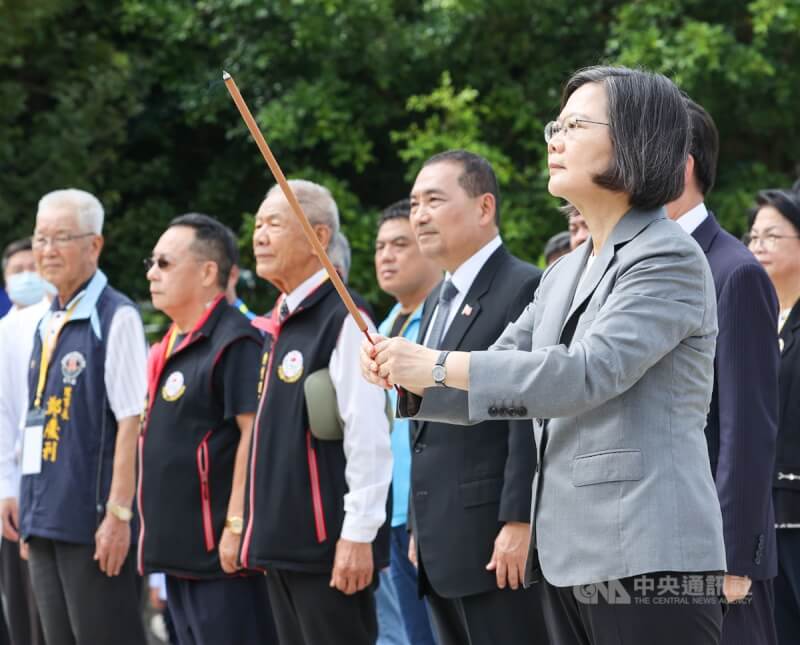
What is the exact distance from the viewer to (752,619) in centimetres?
363

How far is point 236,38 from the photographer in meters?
10.3

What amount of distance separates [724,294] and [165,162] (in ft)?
26.2

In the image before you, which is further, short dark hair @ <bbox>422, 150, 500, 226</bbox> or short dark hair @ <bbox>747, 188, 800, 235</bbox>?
short dark hair @ <bbox>747, 188, 800, 235</bbox>

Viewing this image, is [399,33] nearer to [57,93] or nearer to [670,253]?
[57,93]

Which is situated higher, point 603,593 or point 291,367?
point 291,367

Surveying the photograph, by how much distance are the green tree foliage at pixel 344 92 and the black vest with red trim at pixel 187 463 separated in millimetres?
4703

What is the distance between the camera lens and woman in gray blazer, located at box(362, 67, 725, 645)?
266cm

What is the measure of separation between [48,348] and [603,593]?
3372 millimetres

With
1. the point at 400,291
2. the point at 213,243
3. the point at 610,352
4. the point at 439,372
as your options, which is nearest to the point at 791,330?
the point at 400,291

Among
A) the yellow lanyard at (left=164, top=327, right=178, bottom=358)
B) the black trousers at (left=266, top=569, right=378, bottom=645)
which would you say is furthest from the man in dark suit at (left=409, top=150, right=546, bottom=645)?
the yellow lanyard at (left=164, top=327, right=178, bottom=358)

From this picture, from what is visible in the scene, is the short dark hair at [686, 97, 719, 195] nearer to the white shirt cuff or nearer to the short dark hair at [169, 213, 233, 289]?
the white shirt cuff

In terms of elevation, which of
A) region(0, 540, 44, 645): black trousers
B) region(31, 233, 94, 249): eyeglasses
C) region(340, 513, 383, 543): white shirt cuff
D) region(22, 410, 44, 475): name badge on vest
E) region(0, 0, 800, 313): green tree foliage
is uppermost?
region(0, 0, 800, 313): green tree foliage

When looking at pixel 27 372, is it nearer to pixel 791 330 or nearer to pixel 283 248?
pixel 283 248

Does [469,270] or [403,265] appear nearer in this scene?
[469,270]
